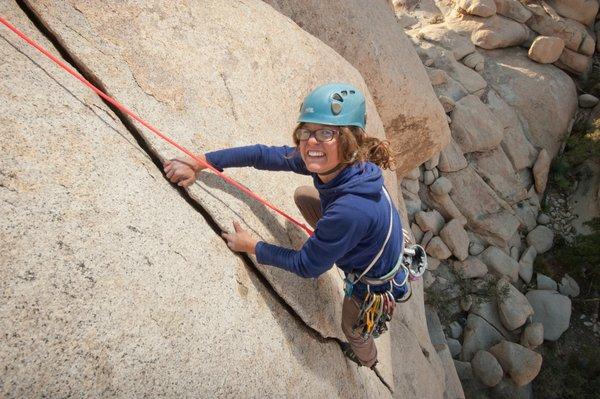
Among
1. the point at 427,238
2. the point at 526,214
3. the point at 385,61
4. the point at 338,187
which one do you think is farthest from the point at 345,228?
the point at 526,214

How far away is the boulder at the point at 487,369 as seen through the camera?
9938 mm

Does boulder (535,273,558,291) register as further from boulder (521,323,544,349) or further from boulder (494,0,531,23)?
boulder (494,0,531,23)

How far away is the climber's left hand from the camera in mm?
2525

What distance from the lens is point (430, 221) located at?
36.7 ft

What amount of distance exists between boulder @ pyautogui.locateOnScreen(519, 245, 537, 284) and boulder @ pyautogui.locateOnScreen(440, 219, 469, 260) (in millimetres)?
2423

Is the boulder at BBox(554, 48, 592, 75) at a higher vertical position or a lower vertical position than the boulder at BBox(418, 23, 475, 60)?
lower

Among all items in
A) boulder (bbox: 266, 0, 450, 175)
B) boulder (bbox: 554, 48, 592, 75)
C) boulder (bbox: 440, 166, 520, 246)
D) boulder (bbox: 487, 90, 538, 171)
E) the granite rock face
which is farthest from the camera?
boulder (bbox: 554, 48, 592, 75)

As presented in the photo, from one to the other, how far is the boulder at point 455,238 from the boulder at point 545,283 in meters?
3.04

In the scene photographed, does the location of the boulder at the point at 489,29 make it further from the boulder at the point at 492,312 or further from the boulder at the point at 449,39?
the boulder at the point at 492,312

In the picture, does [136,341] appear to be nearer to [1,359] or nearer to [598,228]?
[1,359]

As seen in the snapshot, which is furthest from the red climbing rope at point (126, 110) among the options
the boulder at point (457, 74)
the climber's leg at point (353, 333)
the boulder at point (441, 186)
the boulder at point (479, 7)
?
the boulder at point (479, 7)

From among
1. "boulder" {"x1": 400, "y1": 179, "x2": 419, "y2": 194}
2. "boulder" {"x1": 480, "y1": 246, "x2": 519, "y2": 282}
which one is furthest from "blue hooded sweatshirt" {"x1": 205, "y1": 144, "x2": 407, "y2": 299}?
"boulder" {"x1": 480, "y1": 246, "x2": 519, "y2": 282}

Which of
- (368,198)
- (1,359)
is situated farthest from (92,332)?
(368,198)

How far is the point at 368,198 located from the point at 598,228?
14151mm
